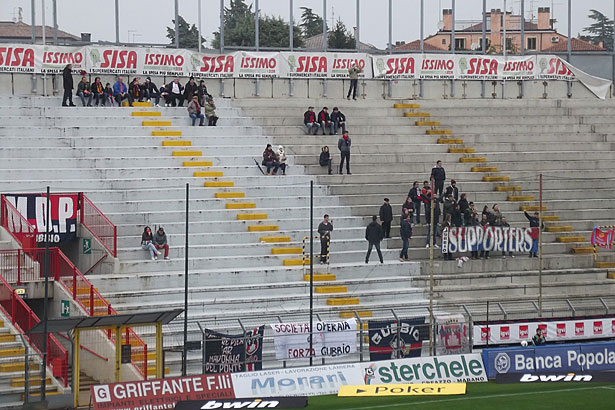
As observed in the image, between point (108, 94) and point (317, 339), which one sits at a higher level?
point (108, 94)

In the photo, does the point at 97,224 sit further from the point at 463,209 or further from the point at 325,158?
the point at 463,209

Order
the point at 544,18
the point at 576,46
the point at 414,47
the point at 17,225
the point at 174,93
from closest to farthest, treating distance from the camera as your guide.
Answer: the point at 17,225
the point at 174,93
the point at 414,47
the point at 544,18
the point at 576,46

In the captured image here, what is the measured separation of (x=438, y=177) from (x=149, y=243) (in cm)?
954

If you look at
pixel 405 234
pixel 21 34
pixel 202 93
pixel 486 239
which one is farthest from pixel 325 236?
pixel 21 34

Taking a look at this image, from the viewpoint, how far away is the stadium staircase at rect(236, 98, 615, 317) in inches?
1313

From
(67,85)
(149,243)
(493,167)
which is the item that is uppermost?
(67,85)

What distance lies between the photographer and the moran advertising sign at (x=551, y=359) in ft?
83.6

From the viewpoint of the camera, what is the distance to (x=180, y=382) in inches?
880

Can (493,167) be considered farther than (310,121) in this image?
Yes

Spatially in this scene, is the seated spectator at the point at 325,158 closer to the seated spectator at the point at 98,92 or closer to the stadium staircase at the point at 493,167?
the stadium staircase at the point at 493,167

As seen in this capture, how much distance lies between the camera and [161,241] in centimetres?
3075

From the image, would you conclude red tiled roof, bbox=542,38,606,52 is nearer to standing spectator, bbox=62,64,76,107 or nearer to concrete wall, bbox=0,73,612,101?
concrete wall, bbox=0,73,612,101

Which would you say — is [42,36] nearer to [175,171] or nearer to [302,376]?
[175,171]

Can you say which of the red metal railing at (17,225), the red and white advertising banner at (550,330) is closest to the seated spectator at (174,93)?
the red metal railing at (17,225)
